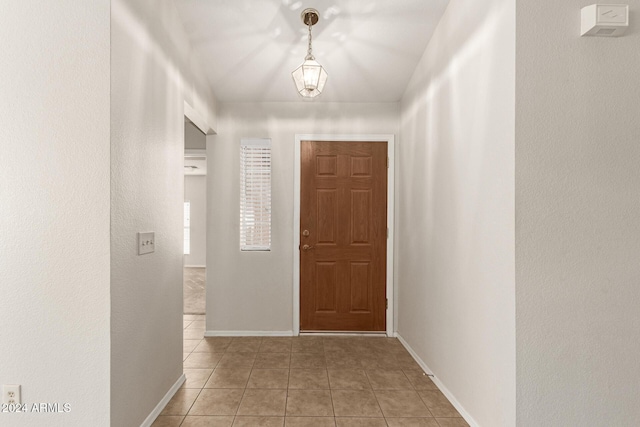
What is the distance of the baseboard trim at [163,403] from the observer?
2135mm

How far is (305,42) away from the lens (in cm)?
296

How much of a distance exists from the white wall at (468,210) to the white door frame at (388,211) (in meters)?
0.62

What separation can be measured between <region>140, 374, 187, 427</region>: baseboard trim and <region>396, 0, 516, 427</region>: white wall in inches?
72.5

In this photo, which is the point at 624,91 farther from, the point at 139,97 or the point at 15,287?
the point at 15,287

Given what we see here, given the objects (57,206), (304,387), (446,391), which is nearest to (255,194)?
(304,387)

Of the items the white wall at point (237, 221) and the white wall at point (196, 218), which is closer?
the white wall at point (237, 221)

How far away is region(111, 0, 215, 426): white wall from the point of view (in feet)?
5.96

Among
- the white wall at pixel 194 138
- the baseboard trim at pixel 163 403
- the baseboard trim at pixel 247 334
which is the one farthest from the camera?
the white wall at pixel 194 138

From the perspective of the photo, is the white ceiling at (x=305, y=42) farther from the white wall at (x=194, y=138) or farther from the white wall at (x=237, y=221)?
the white wall at (x=194, y=138)

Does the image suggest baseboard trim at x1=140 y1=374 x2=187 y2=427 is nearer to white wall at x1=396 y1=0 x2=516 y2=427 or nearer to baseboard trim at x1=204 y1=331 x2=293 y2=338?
baseboard trim at x1=204 y1=331 x2=293 y2=338

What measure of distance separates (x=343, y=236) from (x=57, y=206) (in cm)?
266

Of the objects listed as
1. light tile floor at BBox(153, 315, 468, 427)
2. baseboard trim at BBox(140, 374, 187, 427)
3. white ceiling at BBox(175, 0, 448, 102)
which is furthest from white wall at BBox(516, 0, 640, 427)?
baseboard trim at BBox(140, 374, 187, 427)

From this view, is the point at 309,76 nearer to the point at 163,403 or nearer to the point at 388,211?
the point at 388,211

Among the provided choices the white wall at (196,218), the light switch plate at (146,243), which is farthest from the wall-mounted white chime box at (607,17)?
the white wall at (196,218)
